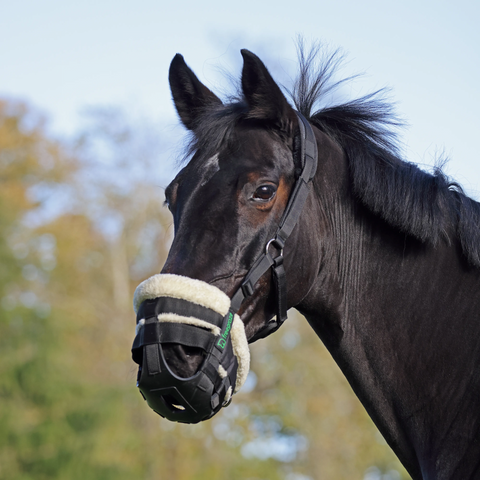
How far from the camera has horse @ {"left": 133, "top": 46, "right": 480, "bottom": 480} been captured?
8.81ft

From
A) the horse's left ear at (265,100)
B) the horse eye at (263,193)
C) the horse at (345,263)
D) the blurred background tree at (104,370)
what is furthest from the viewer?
the blurred background tree at (104,370)

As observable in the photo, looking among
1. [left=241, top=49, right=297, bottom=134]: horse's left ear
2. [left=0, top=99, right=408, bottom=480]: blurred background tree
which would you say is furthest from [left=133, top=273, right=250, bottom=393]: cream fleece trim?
[left=0, top=99, right=408, bottom=480]: blurred background tree

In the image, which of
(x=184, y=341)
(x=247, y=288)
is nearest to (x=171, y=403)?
(x=184, y=341)

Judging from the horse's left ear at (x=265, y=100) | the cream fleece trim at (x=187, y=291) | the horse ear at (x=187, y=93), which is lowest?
the cream fleece trim at (x=187, y=291)

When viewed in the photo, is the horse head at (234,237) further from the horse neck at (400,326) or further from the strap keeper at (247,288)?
the horse neck at (400,326)

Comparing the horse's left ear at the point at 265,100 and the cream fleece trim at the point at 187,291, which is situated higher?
the horse's left ear at the point at 265,100

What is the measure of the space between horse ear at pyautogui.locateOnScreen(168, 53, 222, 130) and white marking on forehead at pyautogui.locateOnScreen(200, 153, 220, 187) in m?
0.64

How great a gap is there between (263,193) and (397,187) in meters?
0.71

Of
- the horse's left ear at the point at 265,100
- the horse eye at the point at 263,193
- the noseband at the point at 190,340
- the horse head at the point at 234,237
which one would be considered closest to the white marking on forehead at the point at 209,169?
the horse head at the point at 234,237

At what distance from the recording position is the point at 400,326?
2973 mm

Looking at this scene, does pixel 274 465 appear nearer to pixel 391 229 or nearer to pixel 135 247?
pixel 135 247

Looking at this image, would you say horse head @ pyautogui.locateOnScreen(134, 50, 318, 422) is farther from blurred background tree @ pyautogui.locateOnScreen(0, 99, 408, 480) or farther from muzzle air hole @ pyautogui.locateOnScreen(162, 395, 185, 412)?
blurred background tree @ pyautogui.locateOnScreen(0, 99, 408, 480)

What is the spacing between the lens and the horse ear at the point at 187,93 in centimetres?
354

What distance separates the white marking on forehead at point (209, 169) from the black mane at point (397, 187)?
738mm
